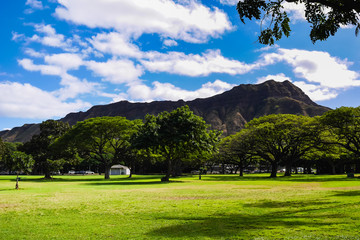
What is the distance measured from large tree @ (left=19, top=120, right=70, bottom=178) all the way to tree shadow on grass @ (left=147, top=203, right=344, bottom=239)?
54.5 metres

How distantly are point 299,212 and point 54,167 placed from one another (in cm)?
5630

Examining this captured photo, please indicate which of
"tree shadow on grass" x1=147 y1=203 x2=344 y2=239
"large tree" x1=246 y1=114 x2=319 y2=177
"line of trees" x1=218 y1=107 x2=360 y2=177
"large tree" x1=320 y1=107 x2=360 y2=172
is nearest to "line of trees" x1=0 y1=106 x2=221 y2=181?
"line of trees" x1=218 y1=107 x2=360 y2=177

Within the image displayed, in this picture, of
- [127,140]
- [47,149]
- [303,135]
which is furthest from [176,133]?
[47,149]

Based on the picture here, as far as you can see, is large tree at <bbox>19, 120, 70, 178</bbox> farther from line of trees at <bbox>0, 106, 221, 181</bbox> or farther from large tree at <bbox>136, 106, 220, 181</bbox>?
large tree at <bbox>136, 106, 220, 181</bbox>

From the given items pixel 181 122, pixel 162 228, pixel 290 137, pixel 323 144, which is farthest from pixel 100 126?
pixel 162 228

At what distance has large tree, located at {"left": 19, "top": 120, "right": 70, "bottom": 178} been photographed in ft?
198

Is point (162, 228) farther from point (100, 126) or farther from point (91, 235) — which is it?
point (100, 126)

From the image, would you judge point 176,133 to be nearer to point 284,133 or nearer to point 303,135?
point 284,133

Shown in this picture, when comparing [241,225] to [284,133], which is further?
[284,133]

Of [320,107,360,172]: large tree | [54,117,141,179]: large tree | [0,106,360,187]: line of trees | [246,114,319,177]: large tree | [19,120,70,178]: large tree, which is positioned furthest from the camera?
[19,120,70,178]: large tree

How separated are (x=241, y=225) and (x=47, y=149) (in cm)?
6313

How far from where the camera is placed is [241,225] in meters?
10.4

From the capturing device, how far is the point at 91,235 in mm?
9164

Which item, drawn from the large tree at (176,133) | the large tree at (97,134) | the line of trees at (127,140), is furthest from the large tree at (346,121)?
the large tree at (97,134)
